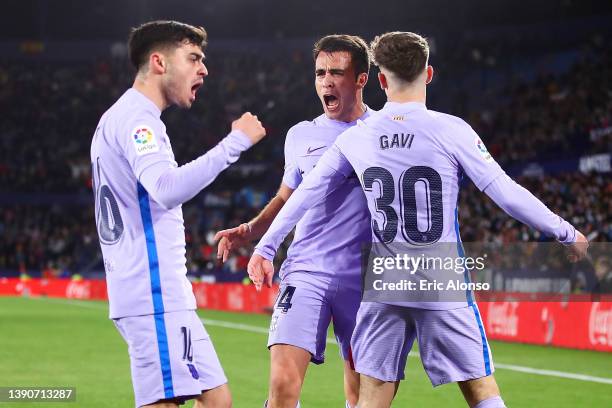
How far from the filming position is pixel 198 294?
3059cm

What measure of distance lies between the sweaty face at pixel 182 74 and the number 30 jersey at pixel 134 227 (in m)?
0.18

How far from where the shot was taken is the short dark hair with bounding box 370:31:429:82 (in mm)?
5188

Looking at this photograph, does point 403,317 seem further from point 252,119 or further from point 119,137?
point 119,137

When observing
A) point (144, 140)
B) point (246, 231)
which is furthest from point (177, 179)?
point (246, 231)

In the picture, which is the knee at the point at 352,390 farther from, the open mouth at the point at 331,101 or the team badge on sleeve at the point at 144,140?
the team badge on sleeve at the point at 144,140

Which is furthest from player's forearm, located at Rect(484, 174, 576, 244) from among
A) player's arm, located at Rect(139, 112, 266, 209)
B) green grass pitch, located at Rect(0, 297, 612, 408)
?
green grass pitch, located at Rect(0, 297, 612, 408)

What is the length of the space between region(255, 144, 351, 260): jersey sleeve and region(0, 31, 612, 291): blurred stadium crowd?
1934 cm

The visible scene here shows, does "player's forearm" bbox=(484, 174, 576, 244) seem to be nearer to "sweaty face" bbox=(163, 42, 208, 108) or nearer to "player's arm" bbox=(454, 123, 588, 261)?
"player's arm" bbox=(454, 123, 588, 261)

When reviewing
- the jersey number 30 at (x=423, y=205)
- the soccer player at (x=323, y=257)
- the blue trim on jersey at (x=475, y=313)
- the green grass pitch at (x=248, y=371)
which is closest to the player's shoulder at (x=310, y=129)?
the soccer player at (x=323, y=257)

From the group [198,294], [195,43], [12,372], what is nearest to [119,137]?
[195,43]

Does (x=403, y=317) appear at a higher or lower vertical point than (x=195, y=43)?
lower

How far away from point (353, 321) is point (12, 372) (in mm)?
6689

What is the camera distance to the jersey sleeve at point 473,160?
16.8 ft

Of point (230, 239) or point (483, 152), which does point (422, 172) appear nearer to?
point (483, 152)
